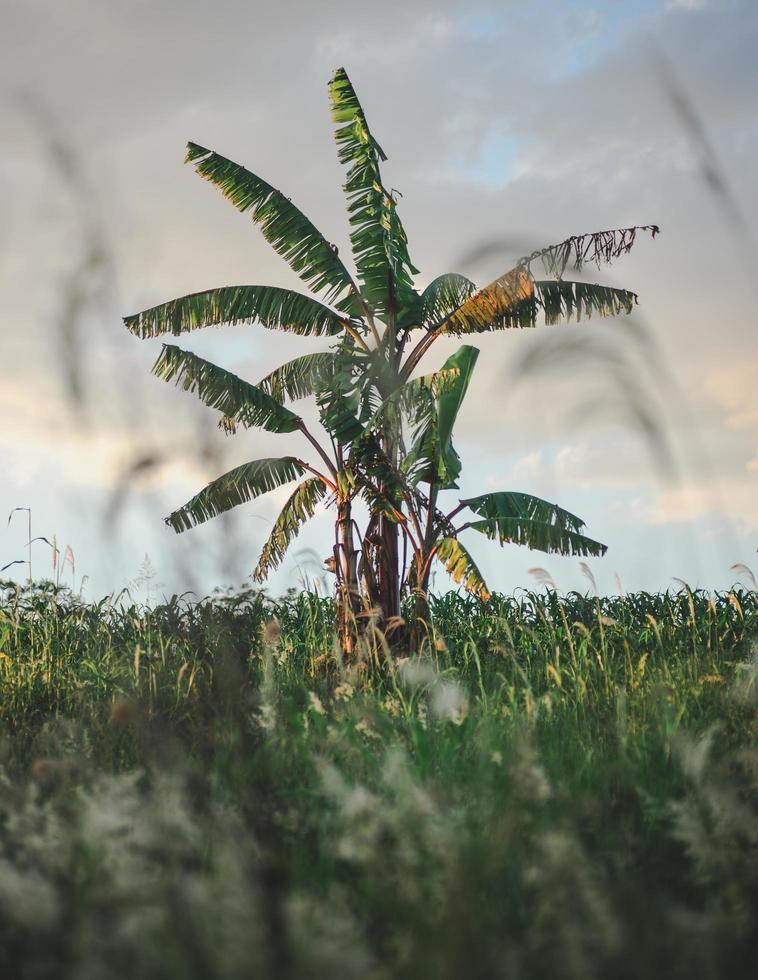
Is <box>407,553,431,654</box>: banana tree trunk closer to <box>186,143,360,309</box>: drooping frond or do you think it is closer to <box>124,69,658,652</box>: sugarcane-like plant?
<box>124,69,658,652</box>: sugarcane-like plant

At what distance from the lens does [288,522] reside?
458 inches

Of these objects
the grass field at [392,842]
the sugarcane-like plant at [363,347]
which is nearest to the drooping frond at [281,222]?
the sugarcane-like plant at [363,347]

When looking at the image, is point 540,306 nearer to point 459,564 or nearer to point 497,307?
point 497,307

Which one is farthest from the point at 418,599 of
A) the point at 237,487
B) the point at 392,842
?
the point at 392,842

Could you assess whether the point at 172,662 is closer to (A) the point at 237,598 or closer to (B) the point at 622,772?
(A) the point at 237,598

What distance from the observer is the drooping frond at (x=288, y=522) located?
11320mm

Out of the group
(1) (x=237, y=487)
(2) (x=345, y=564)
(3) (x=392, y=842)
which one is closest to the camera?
(3) (x=392, y=842)

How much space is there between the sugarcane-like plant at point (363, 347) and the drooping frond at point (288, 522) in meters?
0.02

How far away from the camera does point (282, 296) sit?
35.7 feet

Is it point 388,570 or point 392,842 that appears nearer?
point 392,842

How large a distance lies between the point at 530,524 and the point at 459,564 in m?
1.08

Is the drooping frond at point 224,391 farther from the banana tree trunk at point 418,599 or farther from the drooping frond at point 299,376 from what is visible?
the banana tree trunk at point 418,599

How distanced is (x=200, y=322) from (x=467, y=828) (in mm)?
8977

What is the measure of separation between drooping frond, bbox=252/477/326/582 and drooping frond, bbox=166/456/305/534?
212 millimetres
